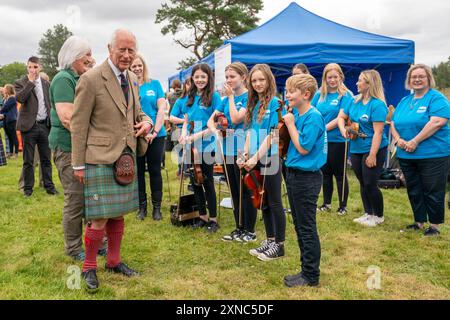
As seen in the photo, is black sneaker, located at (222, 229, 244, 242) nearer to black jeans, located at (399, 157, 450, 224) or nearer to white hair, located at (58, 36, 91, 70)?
black jeans, located at (399, 157, 450, 224)

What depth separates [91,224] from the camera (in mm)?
2842

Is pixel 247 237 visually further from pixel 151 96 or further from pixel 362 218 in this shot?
pixel 151 96

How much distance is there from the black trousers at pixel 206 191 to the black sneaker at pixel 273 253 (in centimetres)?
105

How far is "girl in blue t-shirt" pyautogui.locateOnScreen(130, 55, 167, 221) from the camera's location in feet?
14.8

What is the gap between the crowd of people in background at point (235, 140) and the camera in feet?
8.84

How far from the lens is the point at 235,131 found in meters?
3.80

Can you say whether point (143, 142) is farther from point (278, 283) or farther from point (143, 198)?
point (143, 198)

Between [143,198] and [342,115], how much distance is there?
2.72m

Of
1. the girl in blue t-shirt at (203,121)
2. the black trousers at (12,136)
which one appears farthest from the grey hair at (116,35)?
the black trousers at (12,136)

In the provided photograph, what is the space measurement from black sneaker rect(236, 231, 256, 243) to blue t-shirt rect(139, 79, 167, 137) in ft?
5.28

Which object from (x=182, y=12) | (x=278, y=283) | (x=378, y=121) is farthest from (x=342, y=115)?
(x=182, y=12)

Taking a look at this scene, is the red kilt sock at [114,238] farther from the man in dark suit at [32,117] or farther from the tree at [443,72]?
the tree at [443,72]

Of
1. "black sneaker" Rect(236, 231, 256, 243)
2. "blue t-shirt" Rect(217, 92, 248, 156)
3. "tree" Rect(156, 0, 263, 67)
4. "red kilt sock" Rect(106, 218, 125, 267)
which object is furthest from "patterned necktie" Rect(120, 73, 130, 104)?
"tree" Rect(156, 0, 263, 67)

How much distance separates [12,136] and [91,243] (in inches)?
352
